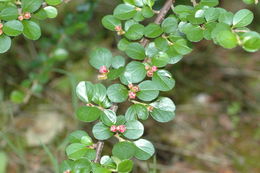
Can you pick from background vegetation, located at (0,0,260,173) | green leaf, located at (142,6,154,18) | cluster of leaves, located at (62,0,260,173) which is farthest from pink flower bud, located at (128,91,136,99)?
background vegetation, located at (0,0,260,173)

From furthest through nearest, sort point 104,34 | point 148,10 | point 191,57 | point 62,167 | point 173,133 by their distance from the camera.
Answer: point 104,34 → point 191,57 → point 173,133 → point 148,10 → point 62,167

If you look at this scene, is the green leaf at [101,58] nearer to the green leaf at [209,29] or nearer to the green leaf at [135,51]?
the green leaf at [135,51]

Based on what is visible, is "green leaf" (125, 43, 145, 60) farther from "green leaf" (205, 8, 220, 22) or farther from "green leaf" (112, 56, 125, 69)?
Result: "green leaf" (205, 8, 220, 22)

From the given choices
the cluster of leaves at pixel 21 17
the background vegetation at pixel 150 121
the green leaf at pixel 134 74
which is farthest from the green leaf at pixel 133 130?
the background vegetation at pixel 150 121

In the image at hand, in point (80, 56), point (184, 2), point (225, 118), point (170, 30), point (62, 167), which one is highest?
point (170, 30)

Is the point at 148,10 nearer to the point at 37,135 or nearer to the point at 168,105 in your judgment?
the point at 168,105

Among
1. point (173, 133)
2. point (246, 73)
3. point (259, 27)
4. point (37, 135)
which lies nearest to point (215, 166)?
point (173, 133)
